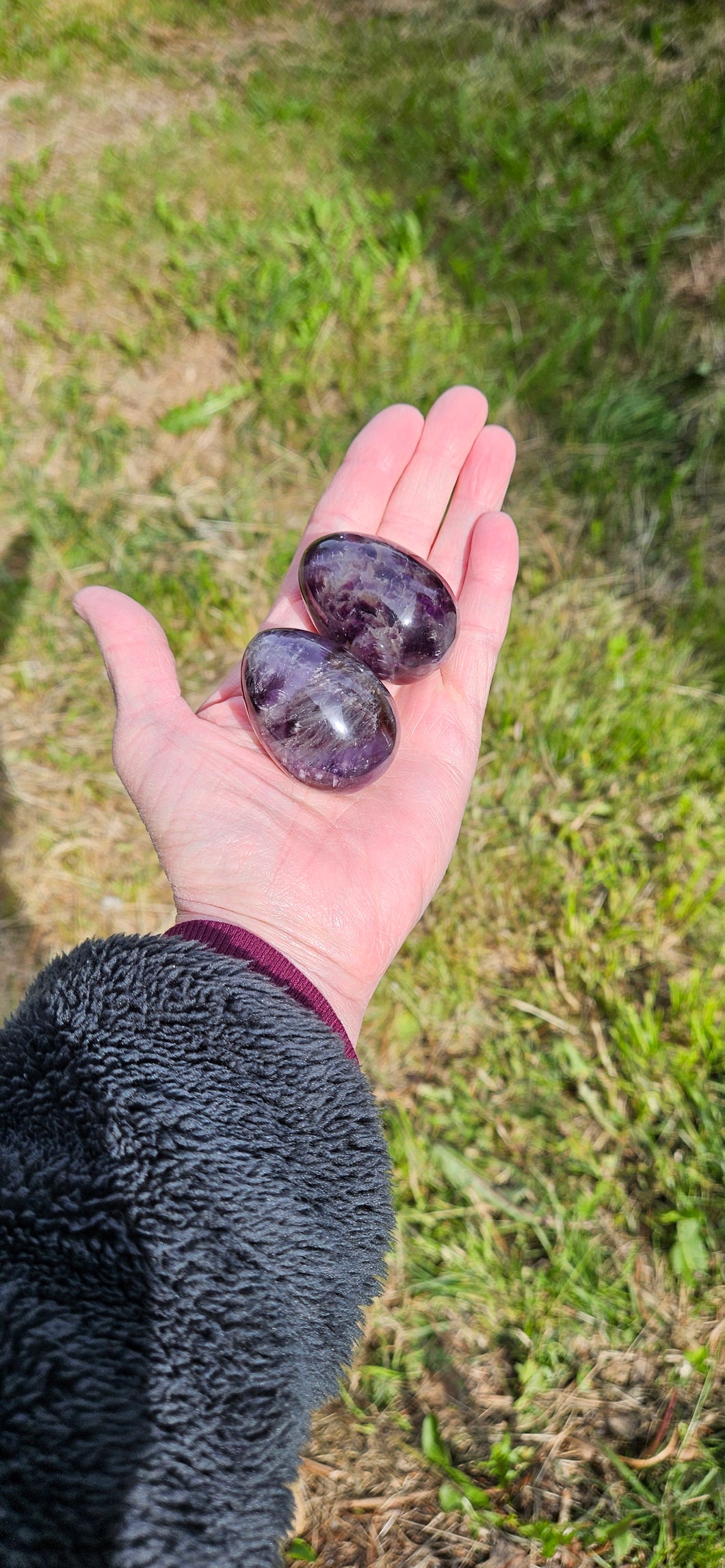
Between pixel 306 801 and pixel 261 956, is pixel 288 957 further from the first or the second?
pixel 306 801

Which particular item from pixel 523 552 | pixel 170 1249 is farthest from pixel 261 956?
pixel 523 552

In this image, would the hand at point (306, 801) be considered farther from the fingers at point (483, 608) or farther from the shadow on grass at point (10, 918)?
the shadow on grass at point (10, 918)

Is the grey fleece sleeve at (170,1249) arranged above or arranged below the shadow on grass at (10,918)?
above

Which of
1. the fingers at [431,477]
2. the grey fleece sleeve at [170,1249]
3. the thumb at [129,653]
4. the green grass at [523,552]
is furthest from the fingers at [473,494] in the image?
the grey fleece sleeve at [170,1249]

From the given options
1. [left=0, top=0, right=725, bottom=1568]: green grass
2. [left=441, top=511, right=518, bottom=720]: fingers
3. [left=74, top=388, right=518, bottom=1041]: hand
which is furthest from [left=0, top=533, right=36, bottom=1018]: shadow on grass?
[left=441, top=511, right=518, bottom=720]: fingers

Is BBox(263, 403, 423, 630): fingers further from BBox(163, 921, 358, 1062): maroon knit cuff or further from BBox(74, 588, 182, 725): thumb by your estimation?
BBox(163, 921, 358, 1062): maroon knit cuff

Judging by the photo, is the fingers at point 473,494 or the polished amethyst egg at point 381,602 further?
the fingers at point 473,494
